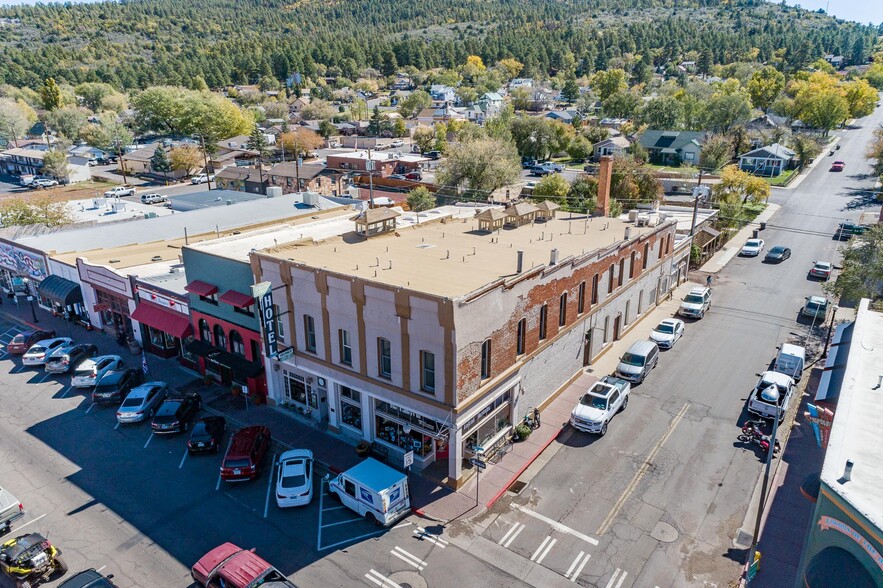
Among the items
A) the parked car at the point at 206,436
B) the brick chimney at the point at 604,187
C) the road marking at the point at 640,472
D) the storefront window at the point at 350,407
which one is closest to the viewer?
the road marking at the point at 640,472

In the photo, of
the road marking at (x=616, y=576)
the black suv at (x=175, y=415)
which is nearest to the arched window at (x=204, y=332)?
the black suv at (x=175, y=415)

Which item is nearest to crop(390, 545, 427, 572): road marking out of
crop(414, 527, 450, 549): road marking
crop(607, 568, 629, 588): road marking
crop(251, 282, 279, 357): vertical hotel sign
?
crop(414, 527, 450, 549): road marking

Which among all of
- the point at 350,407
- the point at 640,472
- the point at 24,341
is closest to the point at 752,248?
the point at 640,472

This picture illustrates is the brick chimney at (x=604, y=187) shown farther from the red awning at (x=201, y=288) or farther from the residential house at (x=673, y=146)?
the residential house at (x=673, y=146)

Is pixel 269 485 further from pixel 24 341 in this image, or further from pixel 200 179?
pixel 200 179

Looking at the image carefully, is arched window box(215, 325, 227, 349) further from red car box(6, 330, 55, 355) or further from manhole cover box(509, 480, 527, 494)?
manhole cover box(509, 480, 527, 494)
